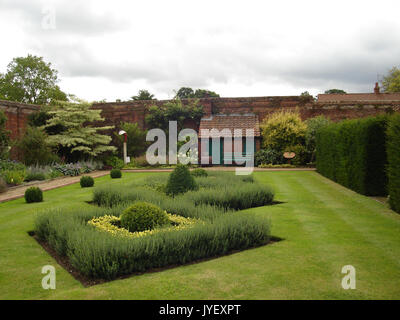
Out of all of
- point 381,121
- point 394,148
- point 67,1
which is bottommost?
point 394,148

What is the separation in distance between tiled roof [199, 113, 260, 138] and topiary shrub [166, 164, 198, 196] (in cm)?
1283

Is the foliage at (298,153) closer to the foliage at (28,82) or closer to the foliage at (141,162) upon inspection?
the foliage at (141,162)

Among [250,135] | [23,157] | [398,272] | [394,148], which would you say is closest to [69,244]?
[398,272]

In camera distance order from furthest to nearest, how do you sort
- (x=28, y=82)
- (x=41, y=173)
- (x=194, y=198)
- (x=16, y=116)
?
(x=28, y=82) → (x=16, y=116) → (x=41, y=173) → (x=194, y=198)

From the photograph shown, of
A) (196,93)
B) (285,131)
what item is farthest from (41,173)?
(196,93)

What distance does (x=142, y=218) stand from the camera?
6035 millimetres

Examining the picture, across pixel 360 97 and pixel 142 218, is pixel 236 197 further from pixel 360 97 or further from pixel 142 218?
pixel 360 97

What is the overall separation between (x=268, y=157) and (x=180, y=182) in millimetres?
12268

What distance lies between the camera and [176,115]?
23453mm

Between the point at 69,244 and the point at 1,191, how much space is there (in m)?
8.39

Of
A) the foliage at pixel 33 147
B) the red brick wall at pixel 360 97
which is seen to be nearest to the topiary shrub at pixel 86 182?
the foliage at pixel 33 147

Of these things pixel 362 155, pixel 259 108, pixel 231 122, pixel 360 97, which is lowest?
pixel 362 155

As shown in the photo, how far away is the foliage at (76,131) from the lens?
20.0 meters
